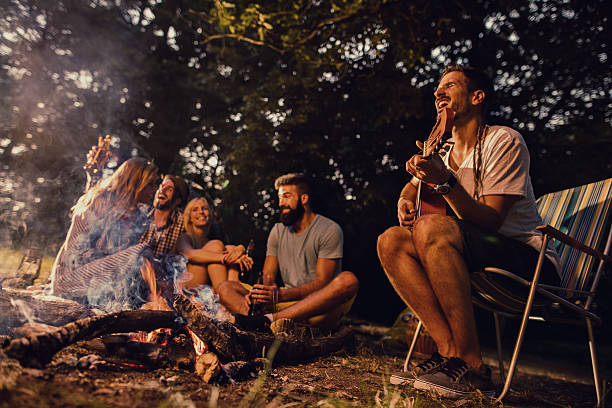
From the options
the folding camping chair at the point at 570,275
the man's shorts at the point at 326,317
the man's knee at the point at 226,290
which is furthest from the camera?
the man's knee at the point at 226,290

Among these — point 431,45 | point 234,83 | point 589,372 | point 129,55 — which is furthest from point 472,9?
point 129,55

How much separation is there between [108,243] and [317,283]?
6.92 feet

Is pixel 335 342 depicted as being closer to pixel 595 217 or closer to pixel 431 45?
pixel 595 217

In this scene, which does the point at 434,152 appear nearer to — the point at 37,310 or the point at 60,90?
the point at 37,310

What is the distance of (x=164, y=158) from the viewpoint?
41.3ft

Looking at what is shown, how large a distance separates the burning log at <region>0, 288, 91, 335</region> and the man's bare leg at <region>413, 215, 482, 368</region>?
248 centimetres

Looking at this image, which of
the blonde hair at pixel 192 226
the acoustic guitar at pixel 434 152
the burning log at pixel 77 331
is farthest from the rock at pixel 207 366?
the blonde hair at pixel 192 226

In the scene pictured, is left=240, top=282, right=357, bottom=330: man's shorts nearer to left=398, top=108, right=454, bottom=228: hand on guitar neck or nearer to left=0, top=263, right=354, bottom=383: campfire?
left=0, top=263, right=354, bottom=383: campfire

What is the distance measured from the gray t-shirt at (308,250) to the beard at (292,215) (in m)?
0.15

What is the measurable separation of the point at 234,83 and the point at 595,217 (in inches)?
411

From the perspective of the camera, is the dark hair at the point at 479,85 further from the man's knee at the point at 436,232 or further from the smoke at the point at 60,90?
the smoke at the point at 60,90

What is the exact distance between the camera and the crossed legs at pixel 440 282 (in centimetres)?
223

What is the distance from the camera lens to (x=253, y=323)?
301 centimetres

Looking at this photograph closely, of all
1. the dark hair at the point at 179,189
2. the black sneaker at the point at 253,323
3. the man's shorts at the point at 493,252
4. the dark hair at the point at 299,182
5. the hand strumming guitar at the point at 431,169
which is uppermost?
the hand strumming guitar at the point at 431,169
